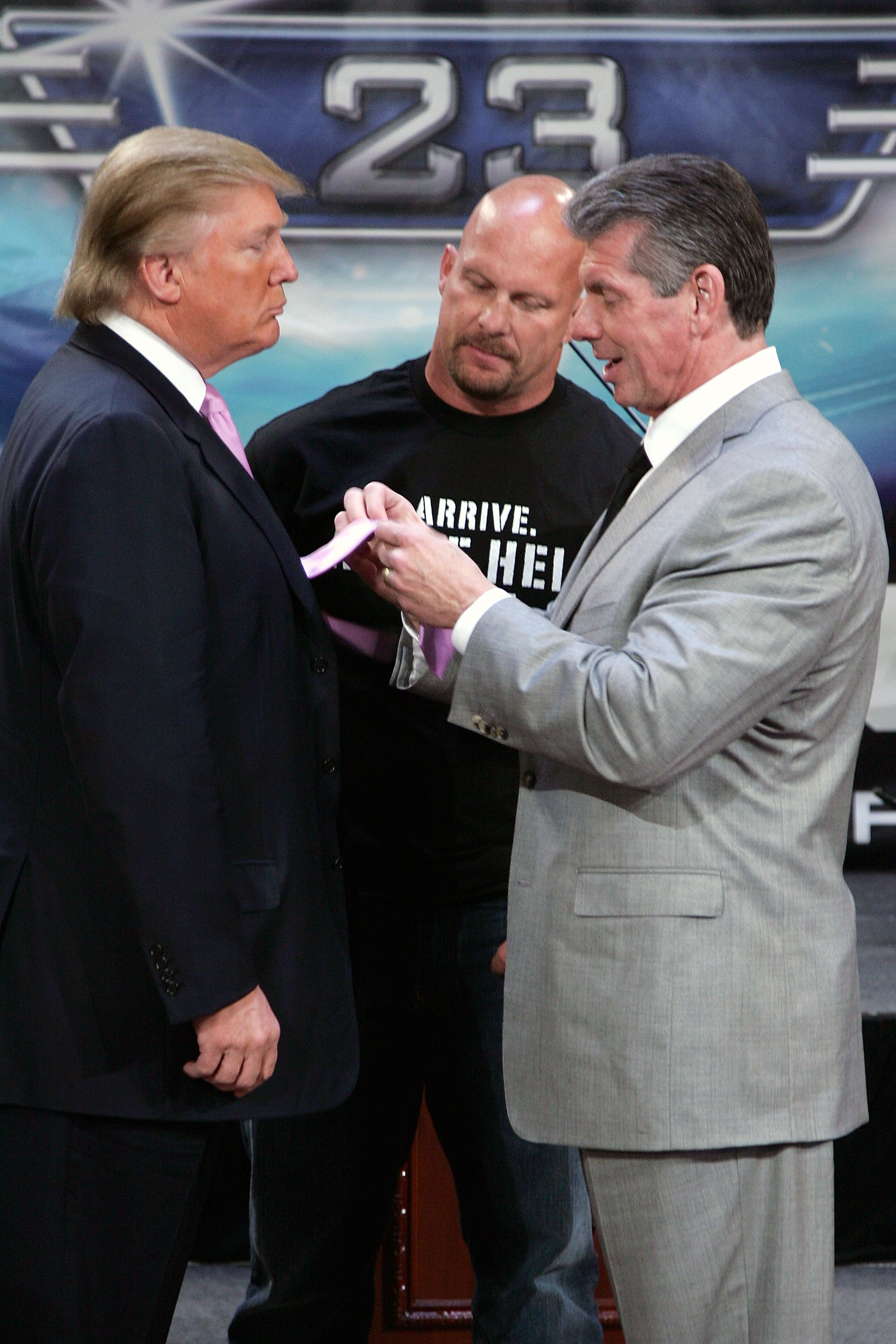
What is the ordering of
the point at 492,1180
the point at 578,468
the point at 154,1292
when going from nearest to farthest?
1. the point at 154,1292
2. the point at 492,1180
3. the point at 578,468

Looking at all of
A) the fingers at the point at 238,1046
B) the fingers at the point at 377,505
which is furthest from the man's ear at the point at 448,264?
the fingers at the point at 238,1046

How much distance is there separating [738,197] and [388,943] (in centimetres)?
Answer: 109

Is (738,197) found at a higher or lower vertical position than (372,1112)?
higher

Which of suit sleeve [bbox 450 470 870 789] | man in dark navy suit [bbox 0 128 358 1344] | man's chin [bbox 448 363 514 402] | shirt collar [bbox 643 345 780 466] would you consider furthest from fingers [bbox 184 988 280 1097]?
man's chin [bbox 448 363 514 402]

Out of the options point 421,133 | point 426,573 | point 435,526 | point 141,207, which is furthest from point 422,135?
point 426,573

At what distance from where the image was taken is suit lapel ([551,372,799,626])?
1.47 m

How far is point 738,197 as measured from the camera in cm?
150

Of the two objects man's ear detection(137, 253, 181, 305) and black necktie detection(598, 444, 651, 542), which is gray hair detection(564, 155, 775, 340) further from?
man's ear detection(137, 253, 181, 305)

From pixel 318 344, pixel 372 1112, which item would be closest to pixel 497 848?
pixel 372 1112

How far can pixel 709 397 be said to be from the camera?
4.94 feet

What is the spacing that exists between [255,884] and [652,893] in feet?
1.33

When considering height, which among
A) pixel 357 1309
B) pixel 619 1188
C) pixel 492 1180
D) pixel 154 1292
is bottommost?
pixel 357 1309

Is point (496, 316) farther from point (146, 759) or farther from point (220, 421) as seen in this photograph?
point (146, 759)

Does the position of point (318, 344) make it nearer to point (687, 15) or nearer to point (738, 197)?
point (687, 15)
